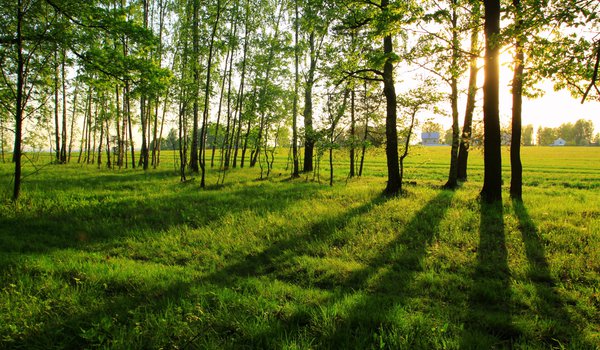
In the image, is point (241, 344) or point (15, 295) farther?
point (15, 295)

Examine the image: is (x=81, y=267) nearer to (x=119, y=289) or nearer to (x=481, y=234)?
(x=119, y=289)

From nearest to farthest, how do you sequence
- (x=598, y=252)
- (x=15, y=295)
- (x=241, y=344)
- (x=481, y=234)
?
(x=241, y=344) → (x=15, y=295) → (x=598, y=252) → (x=481, y=234)

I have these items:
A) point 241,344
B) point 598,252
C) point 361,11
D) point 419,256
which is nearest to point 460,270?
point 419,256

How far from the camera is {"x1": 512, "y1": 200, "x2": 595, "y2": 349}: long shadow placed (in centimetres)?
339

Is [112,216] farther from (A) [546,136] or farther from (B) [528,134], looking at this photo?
(B) [528,134]

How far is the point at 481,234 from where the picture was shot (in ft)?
22.7

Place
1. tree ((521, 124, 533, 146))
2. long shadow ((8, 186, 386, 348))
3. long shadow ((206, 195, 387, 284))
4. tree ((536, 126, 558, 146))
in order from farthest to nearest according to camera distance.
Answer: tree ((521, 124, 533, 146)) < tree ((536, 126, 558, 146)) < long shadow ((206, 195, 387, 284)) < long shadow ((8, 186, 386, 348))

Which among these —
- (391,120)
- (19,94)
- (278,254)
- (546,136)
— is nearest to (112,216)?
(19,94)

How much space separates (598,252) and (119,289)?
888cm

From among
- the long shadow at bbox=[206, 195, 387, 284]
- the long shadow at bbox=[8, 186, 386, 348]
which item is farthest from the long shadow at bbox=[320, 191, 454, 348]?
the long shadow at bbox=[206, 195, 387, 284]

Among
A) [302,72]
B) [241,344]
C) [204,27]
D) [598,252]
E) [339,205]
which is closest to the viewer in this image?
[241,344]

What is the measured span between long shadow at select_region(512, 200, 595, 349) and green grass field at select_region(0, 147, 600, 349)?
23 millimetres

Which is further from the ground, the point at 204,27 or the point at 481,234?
the point at 204,27

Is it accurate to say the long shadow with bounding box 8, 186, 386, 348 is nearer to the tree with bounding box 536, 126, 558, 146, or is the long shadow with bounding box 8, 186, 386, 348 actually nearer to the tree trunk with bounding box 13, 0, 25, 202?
the tree trunk with bounding box 13, 0, 25, 202
